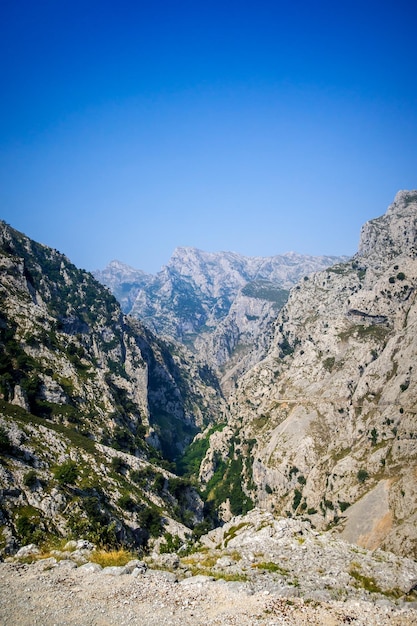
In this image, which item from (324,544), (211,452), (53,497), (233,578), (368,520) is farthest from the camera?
(211,452)

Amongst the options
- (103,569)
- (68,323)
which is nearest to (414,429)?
(103,569)

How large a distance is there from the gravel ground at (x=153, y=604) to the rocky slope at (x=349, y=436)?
253 ft

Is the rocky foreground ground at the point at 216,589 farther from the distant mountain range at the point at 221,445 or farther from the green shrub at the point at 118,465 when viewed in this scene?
the green shrub at the point at 118,465

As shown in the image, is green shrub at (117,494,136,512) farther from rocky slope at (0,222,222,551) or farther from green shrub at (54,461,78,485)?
green shrub at (54,461,78,485)

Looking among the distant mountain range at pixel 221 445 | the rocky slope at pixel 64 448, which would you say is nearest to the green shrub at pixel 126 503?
the rocky slope at pixel 64 448

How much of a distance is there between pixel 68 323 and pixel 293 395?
12753 cm

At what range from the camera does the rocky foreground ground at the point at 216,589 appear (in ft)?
69.7

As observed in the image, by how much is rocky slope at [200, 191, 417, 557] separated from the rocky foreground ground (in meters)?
66.2

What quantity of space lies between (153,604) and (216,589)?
4.79 m

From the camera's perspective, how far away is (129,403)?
150 m

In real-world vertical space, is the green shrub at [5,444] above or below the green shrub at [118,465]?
above

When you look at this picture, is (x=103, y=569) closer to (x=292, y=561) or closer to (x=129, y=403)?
(x=292, y=561)

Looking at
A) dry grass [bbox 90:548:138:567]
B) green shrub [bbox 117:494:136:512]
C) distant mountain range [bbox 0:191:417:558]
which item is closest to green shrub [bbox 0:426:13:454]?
distant mountain range [bbox 0:191:417:558]

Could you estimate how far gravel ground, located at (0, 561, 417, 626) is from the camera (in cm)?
2088
